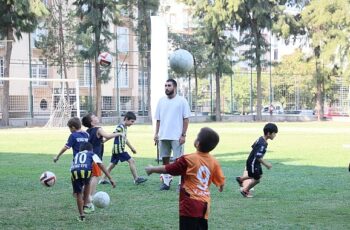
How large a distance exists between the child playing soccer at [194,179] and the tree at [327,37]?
40.0 metres

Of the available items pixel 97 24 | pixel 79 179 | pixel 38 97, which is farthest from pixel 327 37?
pixel 79 179

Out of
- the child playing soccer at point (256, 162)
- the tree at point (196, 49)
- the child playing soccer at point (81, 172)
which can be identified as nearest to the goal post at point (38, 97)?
the tree at point (196, 49)

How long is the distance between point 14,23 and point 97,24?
763 cm

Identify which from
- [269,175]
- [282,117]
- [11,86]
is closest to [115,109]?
[11,86]

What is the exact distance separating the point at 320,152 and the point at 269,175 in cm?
576

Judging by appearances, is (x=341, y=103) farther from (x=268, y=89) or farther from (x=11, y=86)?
(x=11, y=86)

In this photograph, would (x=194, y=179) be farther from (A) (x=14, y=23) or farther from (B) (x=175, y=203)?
(A) (x=14, y=23)

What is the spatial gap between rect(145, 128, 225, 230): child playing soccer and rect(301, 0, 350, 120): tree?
39973 millimetres

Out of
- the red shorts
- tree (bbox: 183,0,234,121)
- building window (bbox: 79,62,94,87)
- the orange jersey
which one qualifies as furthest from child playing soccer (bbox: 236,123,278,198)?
tree (bbox: 183,0,234,121)

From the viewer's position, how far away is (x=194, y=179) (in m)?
5.07

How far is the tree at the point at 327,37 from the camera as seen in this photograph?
43.6 metres

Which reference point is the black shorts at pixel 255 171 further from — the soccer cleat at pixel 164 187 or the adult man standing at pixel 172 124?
the soccer cleat at pixel 164 187

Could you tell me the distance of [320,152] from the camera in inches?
675

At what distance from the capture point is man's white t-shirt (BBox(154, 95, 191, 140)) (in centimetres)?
1009
